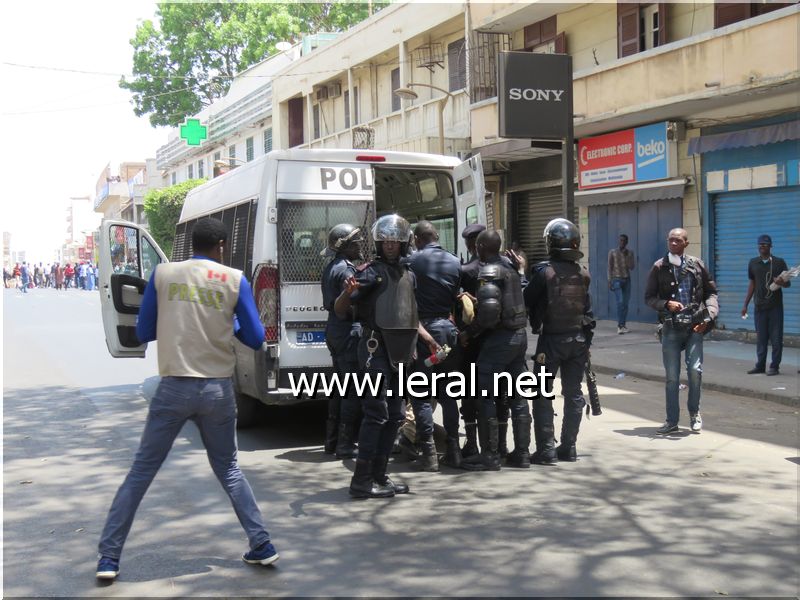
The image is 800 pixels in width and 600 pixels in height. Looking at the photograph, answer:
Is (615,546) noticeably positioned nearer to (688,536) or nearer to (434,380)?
(688,536)

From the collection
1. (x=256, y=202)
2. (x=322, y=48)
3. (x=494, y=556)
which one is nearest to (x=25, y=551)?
(x=494, y=556)

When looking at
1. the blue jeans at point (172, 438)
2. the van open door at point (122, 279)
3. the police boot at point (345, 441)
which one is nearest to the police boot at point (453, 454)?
the police boot at point (345, 441)

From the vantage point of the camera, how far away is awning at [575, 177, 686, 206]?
16.4 metres

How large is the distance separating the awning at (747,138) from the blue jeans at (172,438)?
11.7 meters

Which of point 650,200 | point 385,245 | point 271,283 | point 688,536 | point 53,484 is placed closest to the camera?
point 688,536

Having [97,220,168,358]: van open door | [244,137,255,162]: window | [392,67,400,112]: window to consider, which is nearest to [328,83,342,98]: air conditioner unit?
[392,67,400,112]: window

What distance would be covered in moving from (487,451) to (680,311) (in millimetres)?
2356

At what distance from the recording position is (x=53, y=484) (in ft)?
20.7

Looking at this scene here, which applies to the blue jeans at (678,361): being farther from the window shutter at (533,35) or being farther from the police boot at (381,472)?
the window shutter at (533,35)

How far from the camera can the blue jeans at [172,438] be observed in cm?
432

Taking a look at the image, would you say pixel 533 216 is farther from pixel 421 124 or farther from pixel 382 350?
pixel 382 350

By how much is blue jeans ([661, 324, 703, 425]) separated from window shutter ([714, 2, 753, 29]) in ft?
27.9

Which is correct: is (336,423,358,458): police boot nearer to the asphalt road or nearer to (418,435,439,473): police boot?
the asphalt road

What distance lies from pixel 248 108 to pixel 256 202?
32482 mm
